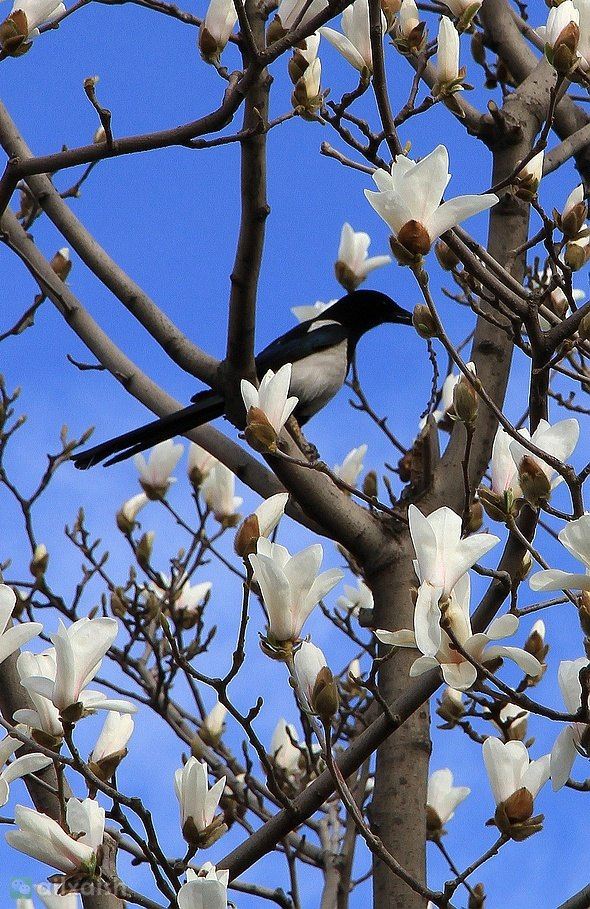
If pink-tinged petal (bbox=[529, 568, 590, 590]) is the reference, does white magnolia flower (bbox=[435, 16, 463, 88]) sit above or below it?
above

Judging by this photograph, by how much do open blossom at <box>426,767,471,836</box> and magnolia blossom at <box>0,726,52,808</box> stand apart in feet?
5.38

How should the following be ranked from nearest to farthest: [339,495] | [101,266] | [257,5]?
[257,5] → [339,495] → [101,266]

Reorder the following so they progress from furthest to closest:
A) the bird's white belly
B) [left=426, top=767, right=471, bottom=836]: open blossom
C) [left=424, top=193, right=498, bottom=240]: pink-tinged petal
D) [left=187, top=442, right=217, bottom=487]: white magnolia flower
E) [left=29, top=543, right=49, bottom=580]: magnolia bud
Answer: the bird's white belly, [left=187, top=442, right=217, bottom=487]: white magnolia flower, [left=29, top=543, right=49, bottom=580]: magnolia bud, [left=426, top=767, right=471, bottom=836]: open blossom, [left=424, top=193, right=498, bottom=240]: pink-tinged petal

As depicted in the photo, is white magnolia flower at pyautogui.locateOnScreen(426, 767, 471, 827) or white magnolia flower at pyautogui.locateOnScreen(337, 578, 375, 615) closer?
white magnolia flower at pyautogui.locateOnScreen(426, 767, 471, 827)

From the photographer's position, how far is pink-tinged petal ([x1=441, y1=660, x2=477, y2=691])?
5.50 feet

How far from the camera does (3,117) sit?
3324mm

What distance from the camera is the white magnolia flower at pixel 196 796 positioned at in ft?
6.63

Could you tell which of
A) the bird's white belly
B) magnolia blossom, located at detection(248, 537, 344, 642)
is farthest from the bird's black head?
magnolia blossom, located at detection(248, 537, 344, 642)

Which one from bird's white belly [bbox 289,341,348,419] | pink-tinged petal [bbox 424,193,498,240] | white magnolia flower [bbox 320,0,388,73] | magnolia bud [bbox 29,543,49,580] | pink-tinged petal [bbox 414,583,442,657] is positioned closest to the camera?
pink-tinged petal [bbox 414,583,442,657]

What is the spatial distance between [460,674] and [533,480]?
428mm

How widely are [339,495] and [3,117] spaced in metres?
1.50

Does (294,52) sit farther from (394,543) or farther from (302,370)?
(302,370)

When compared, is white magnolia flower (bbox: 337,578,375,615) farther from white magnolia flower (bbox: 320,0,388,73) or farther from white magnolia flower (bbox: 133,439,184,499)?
white magnolia flower (bbox: 320,0,388,73)

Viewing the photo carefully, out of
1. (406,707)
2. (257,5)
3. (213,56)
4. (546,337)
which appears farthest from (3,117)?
(406,707)
